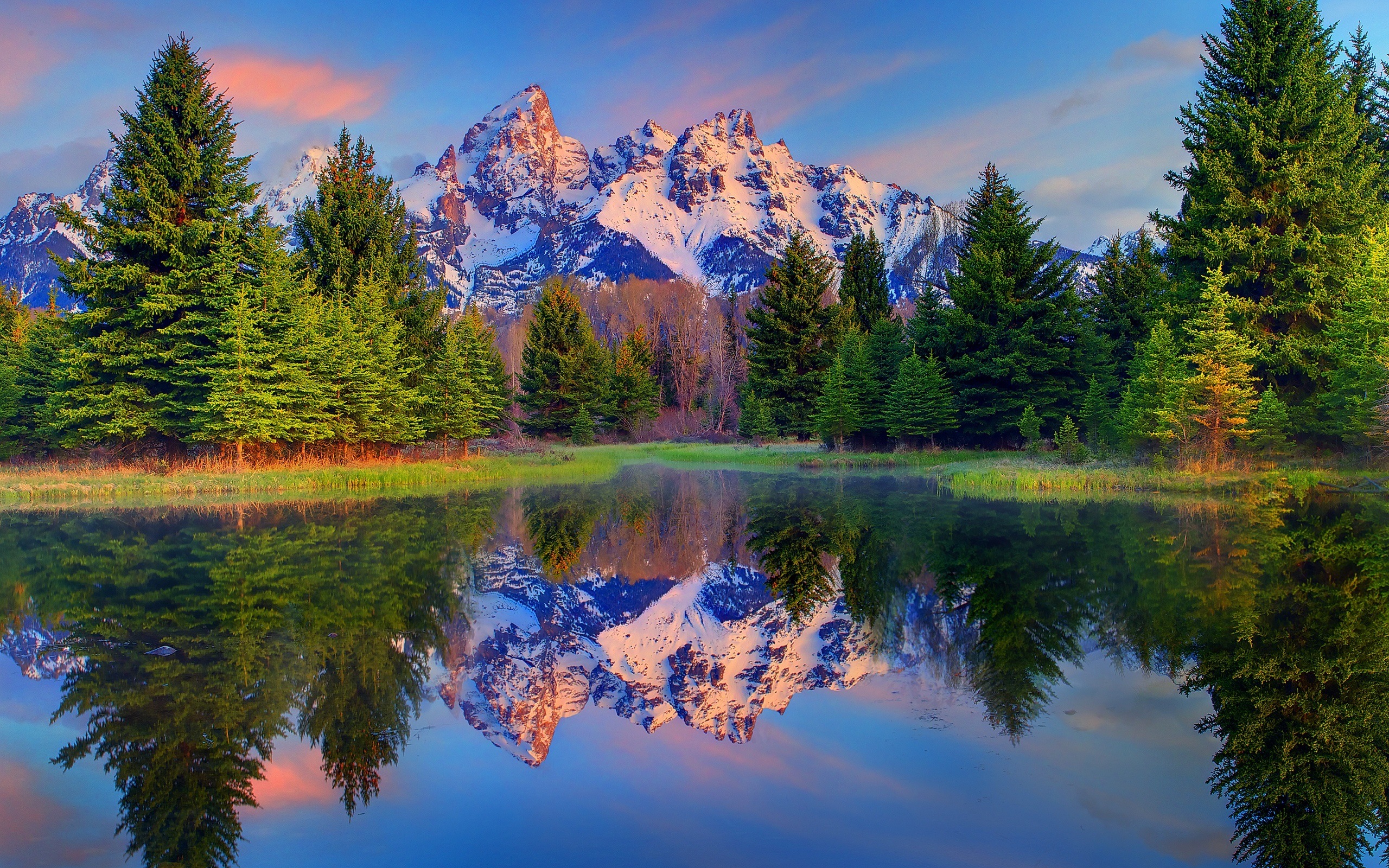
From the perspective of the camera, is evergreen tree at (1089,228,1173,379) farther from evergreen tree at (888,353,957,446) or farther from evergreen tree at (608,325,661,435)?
evergreen tree at (608,325,661,435)

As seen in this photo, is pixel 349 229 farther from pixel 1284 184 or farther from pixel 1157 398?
pixel 1284 184

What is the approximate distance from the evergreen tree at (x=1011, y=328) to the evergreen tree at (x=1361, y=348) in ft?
38.8

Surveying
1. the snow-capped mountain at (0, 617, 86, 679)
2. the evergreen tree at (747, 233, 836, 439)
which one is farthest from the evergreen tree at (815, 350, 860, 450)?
the snow-capped mountain at (0, 617, 86, 679)

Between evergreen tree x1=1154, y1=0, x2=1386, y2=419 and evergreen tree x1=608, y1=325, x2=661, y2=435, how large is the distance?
3724cm

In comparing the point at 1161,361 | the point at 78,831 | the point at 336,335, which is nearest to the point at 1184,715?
the point at 78,831

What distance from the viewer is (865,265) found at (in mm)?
48531

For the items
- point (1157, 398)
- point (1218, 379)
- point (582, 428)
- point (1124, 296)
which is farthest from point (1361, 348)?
point (582, 428)

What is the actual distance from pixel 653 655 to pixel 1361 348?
23.6m

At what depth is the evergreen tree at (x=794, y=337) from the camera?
4753 cm

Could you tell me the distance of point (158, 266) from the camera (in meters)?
27.8

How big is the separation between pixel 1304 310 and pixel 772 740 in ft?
89.4

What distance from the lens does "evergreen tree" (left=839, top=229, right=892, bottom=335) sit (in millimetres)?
48312

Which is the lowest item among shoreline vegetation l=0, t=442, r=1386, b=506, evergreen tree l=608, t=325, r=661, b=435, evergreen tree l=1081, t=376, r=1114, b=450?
shoreline vegetation l=0, t=442, r=1386, b=506

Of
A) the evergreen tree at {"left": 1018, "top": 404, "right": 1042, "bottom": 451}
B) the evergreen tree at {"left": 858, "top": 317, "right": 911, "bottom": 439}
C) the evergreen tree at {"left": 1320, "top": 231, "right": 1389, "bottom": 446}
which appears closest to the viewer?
the evergreen tree at {"left": 1320, "top": 231, "right": 1389, "bottom": 446}
